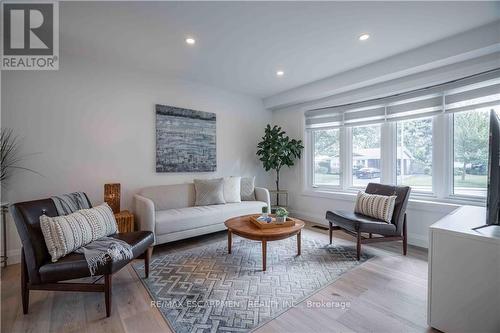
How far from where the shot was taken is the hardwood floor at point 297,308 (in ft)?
5.22

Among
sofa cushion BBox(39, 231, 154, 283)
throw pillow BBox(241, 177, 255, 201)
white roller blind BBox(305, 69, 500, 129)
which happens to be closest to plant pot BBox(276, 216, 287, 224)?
throw pillow BBox(241, 177, 255, 201)

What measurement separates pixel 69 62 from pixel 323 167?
4.30m

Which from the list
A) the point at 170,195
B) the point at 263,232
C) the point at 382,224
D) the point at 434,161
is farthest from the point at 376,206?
the point at 170,195

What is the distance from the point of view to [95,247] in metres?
1.84

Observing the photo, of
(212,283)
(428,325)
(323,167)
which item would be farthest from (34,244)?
(323,167)

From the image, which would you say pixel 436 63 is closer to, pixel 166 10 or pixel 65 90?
pixel 166 10

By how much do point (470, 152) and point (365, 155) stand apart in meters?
1.30

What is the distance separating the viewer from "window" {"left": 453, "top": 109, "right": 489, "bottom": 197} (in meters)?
2.74

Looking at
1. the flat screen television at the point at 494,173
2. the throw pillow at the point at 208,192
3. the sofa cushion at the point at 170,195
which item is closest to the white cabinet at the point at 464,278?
the flat screen television at the point at 494,173

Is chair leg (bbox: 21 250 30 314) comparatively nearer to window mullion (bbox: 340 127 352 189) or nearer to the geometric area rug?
the geometric area rug

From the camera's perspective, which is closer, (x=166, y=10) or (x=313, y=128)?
(x=166, y=10)

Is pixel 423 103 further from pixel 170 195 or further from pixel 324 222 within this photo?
pixel 170 195

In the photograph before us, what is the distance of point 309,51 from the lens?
2.78 m

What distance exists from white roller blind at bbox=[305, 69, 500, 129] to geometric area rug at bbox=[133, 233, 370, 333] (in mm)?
2123
